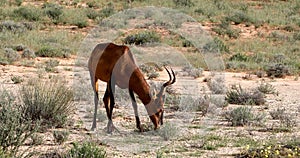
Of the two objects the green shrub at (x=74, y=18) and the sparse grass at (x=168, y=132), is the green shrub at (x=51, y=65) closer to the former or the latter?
the sparse grass at (x=168, y=132)

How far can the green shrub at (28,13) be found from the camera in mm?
31405

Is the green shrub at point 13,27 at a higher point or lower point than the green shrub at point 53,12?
higher

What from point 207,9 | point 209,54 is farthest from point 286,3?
point 209,54

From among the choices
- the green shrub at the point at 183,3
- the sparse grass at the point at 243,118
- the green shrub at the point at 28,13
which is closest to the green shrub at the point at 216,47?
the green shrub at the point at 28,13

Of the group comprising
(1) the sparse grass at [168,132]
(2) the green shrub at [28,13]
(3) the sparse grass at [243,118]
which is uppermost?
(1) the sparse grass at [168,132]

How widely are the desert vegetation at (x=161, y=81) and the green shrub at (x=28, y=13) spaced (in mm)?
56

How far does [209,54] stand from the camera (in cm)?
2512

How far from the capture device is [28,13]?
31641 mm

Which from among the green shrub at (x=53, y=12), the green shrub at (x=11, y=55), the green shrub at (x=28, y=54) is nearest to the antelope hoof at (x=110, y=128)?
the green shrub at (x=11, y=55)

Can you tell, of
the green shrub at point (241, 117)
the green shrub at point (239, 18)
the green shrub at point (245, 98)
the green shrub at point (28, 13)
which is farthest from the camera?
the green shrub at point (239, 18)

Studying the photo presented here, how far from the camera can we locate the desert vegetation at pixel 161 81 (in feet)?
33.6

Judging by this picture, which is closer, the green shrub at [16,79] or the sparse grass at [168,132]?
the sparse grass at [168,132]

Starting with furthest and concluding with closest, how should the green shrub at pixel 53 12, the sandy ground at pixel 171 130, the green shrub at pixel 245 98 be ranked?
the green shrub at pixel 53 12, the green shrub at pixel 245 98, the sandy ground at pixel 171 130

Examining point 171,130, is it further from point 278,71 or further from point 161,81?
point 278,71
